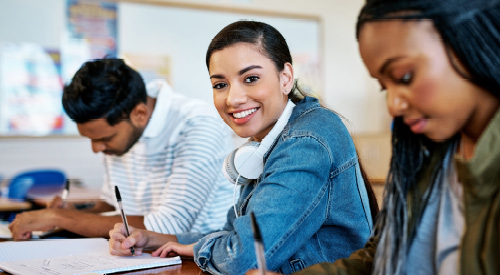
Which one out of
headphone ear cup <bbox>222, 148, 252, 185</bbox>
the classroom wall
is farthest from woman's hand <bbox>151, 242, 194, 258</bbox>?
the classroom wall

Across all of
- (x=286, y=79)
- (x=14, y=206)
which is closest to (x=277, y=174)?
(x=286, y=79)

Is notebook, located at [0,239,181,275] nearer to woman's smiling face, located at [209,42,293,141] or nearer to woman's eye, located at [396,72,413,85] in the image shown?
woman's smiling face, located at [209,42,293,141]

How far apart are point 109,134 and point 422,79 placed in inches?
45.4

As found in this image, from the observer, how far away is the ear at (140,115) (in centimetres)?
160

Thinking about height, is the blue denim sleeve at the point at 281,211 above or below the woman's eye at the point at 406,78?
below

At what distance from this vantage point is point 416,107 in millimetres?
587

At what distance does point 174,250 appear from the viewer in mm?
1117

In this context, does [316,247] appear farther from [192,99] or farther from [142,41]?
[142,41]

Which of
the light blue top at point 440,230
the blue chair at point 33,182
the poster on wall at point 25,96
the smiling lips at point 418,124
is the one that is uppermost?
the smiling lips at point 418,124

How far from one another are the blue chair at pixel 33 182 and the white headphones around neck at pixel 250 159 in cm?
207

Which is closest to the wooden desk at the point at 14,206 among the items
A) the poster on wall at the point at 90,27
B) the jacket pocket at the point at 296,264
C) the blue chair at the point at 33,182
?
the blue chair at the point at 33,182

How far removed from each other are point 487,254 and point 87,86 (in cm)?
121

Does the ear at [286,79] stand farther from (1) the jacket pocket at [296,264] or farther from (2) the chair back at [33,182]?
(2) the chair back at [33,182]

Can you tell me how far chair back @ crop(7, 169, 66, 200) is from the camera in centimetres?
296
